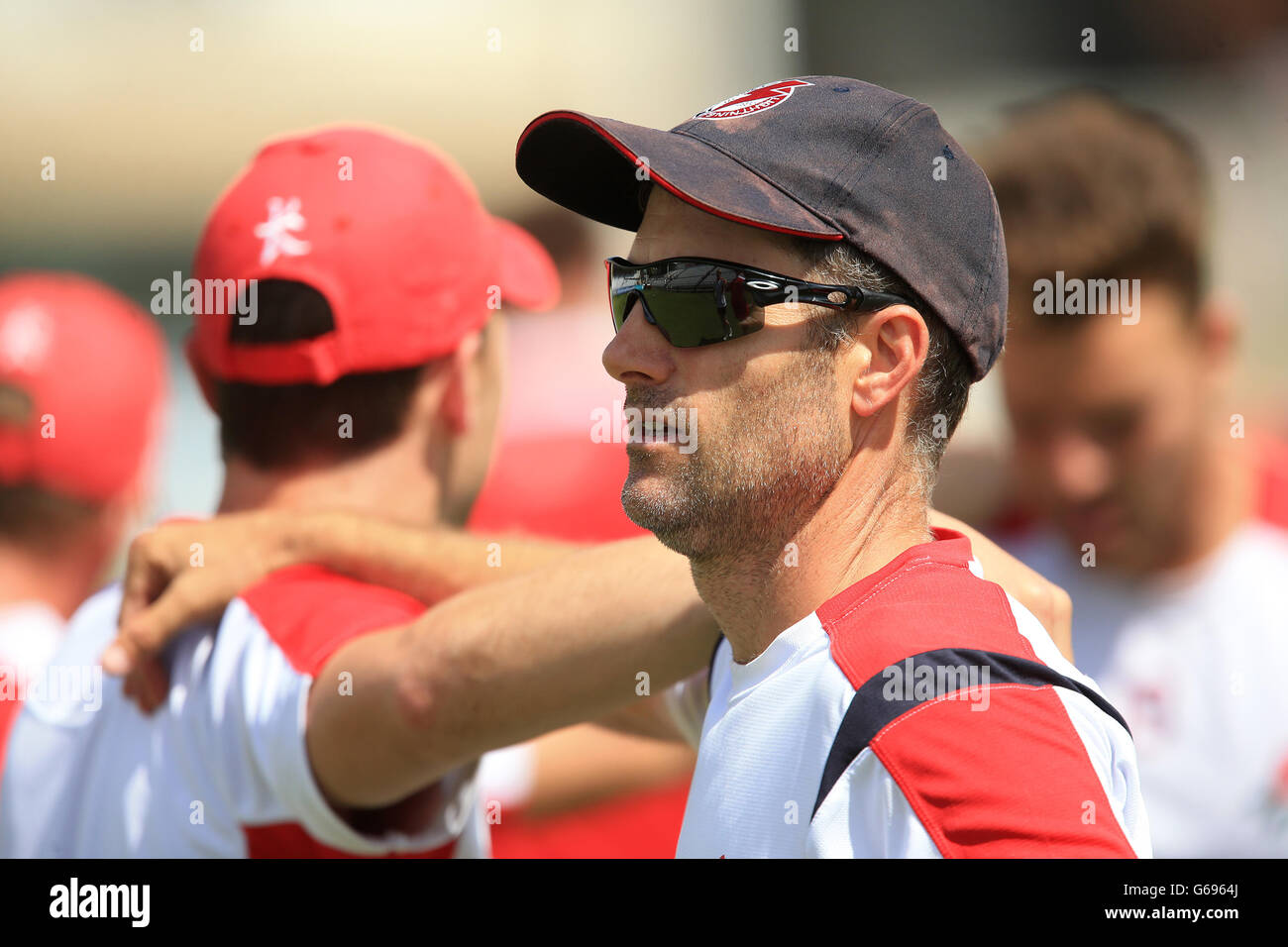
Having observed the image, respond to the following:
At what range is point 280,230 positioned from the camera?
216 centimetres

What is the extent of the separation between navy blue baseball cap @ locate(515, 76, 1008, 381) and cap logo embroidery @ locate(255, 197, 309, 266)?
2.96ft

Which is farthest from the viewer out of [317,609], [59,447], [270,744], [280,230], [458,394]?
[59,447]

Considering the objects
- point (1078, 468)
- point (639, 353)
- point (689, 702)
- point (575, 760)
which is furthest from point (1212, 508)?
point (639, 353)

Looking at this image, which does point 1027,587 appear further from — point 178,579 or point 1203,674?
point 1203,674

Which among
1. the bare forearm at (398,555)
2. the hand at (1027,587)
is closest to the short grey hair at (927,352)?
the hand at (1027,587)

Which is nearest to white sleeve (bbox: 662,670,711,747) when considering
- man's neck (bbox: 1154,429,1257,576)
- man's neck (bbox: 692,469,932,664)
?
man's neck (bbox: 692,469,932,664)

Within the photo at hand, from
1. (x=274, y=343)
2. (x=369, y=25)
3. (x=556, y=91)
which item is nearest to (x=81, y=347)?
(x=274, y=343)

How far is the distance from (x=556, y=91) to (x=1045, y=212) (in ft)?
23.2

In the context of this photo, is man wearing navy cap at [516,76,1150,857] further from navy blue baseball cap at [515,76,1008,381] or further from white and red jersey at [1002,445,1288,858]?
white and red jersey at [1002,445,1288,858]

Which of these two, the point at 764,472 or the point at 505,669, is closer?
the point at 764,472

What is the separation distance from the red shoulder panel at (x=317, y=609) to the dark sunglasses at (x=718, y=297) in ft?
2.64

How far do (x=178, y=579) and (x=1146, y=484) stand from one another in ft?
10.4

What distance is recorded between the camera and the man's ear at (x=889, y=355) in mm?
1334

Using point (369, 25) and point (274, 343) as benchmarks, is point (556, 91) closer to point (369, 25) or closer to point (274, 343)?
point (369, 25)
